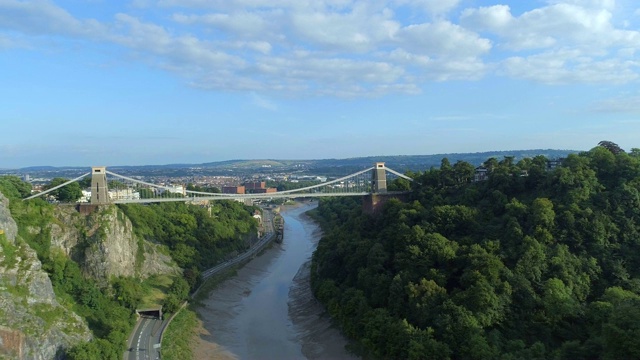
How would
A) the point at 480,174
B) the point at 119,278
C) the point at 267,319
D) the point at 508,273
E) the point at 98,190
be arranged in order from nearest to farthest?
the point at 508,273
the point at 119,278
the point at 267,319
the point at 98,190
the point at 480,174

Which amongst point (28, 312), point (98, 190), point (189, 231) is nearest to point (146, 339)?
point (28, 312)

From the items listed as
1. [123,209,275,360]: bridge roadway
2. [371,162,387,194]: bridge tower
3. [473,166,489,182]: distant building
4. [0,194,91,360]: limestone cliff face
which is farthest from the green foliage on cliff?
[473,166,489,182]: distant building

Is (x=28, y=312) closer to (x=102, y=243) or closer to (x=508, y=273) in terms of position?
(x=102, y=243)

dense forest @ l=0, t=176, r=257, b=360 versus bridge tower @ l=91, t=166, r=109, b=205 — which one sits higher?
bridge tower @ l=91, t=166, r=109, b=205

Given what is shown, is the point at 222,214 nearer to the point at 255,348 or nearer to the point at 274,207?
the point at 255,348

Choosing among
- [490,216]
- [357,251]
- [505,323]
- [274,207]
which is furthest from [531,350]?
[274,207]

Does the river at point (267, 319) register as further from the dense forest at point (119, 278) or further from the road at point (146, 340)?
the dense forest at point (119, 278)

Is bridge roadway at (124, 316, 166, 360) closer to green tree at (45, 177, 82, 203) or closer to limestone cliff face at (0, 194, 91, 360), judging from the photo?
limestone cliff face at (0, 194, 91, 360)
